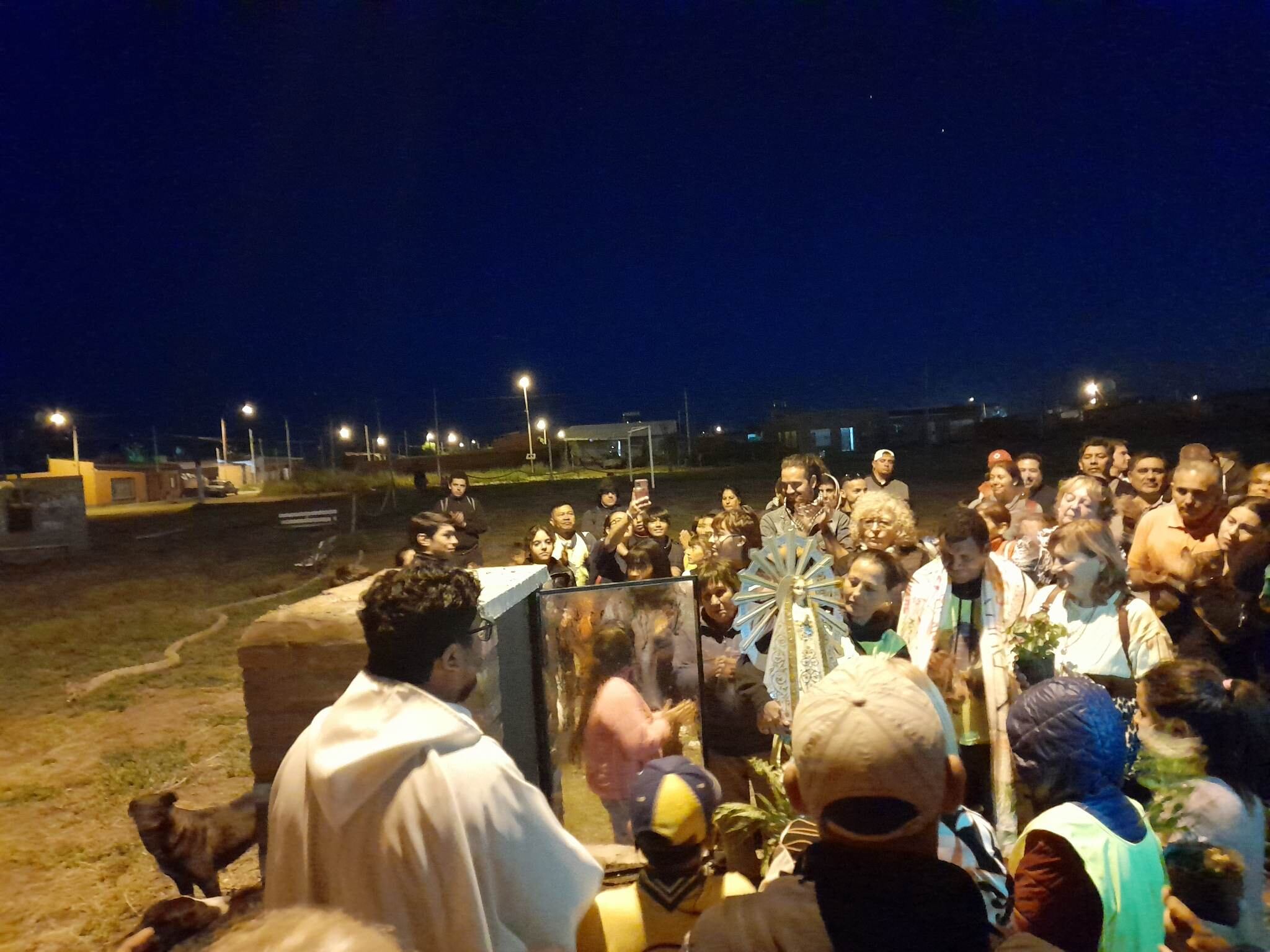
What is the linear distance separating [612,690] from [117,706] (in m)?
6.72

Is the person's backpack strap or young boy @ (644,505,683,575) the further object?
young boy @ (644,505,683,575)

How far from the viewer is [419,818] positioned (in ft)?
5.50

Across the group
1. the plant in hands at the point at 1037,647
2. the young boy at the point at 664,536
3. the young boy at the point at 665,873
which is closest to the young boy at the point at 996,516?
the young boy at the point at 664,536

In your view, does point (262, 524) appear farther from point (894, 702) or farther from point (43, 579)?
point (894, 702)

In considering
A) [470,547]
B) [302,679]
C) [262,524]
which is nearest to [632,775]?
[302,679]

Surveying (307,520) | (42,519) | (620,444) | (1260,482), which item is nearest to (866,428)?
(620,444)

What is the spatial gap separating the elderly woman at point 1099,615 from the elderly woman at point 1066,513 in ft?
4.04

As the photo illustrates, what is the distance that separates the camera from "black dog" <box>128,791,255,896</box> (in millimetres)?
3105

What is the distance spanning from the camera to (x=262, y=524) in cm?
2248

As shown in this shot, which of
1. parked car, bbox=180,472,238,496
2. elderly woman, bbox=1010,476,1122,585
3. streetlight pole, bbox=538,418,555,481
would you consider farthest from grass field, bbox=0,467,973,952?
parked car, bbox=180,472,238,496

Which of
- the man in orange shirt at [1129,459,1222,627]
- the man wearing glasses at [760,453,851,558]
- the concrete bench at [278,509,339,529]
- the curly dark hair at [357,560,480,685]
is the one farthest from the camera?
the concrete bench at [278,509,339,529]

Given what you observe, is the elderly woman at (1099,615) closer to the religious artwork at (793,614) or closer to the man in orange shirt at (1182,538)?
the religious artwork at (793,614)

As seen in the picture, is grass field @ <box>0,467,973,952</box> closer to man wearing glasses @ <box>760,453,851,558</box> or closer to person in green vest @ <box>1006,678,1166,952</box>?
person in green vest @ <box>1006,678,1166,952</box>

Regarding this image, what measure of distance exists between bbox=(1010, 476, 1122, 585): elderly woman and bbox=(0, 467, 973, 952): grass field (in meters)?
4.90
